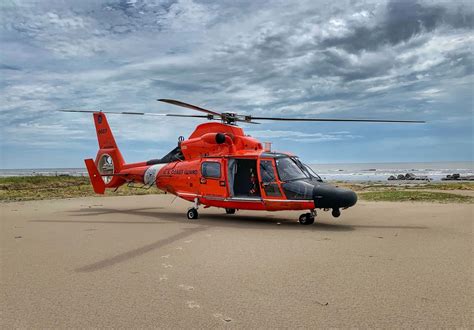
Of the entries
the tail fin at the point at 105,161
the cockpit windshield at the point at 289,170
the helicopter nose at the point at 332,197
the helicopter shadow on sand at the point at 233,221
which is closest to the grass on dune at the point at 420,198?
the helicopter shadow on sand at the point at 233,221

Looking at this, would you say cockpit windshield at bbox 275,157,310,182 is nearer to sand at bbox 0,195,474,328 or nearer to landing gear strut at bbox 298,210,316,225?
landing gear strut at bbox 298,210,316,225

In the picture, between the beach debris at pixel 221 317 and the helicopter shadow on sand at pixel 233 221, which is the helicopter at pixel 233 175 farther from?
the beach debris at pixel 221 317

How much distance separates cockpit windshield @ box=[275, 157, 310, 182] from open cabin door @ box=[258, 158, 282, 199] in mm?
181

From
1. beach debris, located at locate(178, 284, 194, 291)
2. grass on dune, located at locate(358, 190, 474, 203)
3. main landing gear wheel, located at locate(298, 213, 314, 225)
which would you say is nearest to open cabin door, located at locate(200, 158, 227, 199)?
main landing gear wheel, located at locate(298, 213, 314, 225)

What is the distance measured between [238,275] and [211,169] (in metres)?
7.31

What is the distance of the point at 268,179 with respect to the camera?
1161 centimetres

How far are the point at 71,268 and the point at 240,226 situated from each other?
18.3ft

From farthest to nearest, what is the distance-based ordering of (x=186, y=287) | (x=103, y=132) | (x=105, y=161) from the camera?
1. (x=103, y=132)
2. (x=105, y=161)
3. (x=186, y=287)

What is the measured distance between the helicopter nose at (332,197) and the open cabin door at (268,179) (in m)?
1.14

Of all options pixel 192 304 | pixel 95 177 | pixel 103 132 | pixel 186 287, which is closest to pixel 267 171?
pixel 186 287

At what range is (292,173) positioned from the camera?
11.6 metres

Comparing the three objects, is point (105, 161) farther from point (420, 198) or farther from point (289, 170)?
point (420, 198)

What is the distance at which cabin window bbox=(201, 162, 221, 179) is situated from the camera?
12.8 meters

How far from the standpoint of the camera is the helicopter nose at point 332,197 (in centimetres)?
1038
